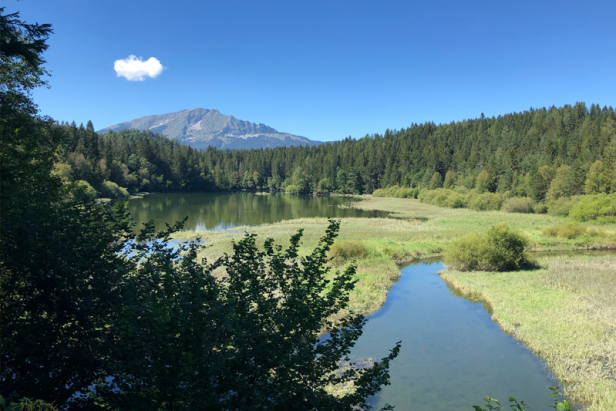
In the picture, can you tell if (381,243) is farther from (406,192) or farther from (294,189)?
(294,189)

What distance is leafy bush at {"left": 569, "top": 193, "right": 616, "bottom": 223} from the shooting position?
4958cm

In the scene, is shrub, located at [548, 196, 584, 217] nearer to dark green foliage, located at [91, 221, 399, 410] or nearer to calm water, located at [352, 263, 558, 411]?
calm water, located at [352, 263, 558, 411]

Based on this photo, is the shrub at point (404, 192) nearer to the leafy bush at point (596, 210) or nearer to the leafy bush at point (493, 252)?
the leafy bush at point (596, 210)

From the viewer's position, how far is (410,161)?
455ft

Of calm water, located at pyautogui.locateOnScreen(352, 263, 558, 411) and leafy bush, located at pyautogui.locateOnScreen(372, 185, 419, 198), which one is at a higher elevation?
leafy bush, located at pyautogui.locateOnScreen(372, 185, 419, 198)

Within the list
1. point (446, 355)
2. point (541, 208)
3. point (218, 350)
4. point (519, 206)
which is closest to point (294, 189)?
point (519, 206)

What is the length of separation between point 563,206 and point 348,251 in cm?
5043

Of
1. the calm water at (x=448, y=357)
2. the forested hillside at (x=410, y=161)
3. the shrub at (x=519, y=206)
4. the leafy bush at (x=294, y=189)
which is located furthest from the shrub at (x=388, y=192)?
the calm water at (x=448, y=357)

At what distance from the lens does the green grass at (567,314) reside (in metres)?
12.4

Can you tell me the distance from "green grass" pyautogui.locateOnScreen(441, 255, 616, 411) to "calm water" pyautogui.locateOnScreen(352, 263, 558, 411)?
74 cm

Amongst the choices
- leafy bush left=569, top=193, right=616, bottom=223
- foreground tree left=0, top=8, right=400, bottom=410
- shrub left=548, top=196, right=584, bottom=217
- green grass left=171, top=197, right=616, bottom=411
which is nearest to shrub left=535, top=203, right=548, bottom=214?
shrub left=548, top=196, right=584, bottom=217

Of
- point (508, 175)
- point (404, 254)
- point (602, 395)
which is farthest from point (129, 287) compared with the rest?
point (508, 175)

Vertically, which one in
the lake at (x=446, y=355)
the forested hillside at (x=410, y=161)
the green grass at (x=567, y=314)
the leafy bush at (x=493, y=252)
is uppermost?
the forested hillside at (x=410, y=161)

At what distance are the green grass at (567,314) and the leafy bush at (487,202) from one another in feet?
154
